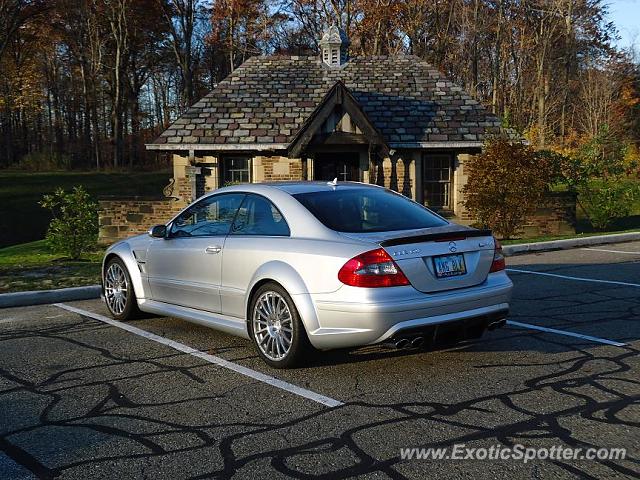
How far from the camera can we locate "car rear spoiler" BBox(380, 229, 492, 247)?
5.18 meters

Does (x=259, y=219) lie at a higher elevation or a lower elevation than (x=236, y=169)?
lower

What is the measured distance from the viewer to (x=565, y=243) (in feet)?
49.1

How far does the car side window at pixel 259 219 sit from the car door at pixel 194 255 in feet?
0.41

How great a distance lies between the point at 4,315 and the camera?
331 inches

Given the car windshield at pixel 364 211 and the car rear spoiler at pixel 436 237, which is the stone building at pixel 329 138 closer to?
the car windshield at pixel 364 211

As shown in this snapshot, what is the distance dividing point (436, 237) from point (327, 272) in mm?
Result: 921

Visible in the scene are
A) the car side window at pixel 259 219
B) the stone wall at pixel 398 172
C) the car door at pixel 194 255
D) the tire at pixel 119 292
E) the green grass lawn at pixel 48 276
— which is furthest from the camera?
the stone wall at pixel 398 172

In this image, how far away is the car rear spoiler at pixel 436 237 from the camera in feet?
17.0

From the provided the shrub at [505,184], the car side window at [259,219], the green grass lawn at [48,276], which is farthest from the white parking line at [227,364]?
the shrub at [505,184]

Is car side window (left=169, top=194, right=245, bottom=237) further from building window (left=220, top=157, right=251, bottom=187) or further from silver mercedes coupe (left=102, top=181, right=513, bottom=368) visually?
building window (left=220, top=157, right=251, bottom=187)

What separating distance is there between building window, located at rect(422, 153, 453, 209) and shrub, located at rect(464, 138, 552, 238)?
12.3 ft
